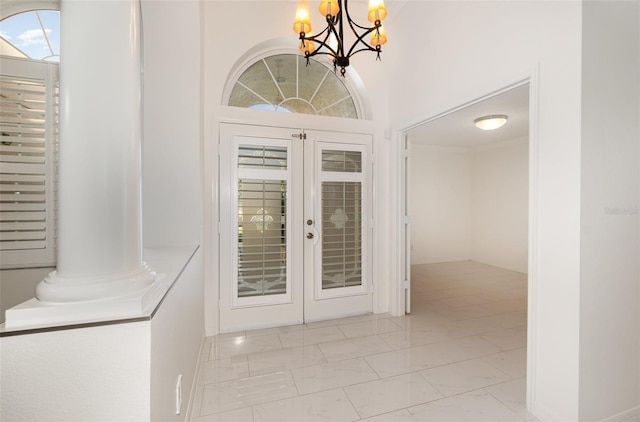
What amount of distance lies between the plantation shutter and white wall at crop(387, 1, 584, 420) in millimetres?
2971

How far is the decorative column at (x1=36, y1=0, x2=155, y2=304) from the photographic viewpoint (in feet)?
2.61

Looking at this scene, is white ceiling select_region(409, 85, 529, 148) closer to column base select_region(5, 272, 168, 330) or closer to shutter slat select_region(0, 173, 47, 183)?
column base select_region(5, 272, 168, 330)

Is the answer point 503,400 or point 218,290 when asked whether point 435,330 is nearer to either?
point 503,400

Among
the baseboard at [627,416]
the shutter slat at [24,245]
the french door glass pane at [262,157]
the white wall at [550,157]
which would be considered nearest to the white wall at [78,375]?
the shutter slat at [24,245]

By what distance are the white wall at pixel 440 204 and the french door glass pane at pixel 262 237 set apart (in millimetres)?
3903

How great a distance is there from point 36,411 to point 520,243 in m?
6.53

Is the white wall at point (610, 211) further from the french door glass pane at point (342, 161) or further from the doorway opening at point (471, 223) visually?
the french door glass pane at point (342, 161)

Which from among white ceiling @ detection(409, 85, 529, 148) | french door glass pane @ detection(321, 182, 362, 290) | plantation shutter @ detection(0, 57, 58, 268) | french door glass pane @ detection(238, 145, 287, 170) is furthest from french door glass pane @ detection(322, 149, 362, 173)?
plantation shutter @ detection(0, 57, 58, 268)

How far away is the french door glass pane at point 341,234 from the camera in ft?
10.5

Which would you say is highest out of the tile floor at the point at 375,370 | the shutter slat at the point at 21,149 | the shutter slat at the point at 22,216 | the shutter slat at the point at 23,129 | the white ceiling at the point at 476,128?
the white ceiling at the point at 476,128

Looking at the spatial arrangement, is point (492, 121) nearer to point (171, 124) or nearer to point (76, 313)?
point (171, 124)

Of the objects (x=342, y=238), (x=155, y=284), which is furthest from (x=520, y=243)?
(x=155, y=284)

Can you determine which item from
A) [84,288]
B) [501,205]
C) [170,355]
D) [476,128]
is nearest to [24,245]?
[170,355]

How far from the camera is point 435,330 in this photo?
2902mm
